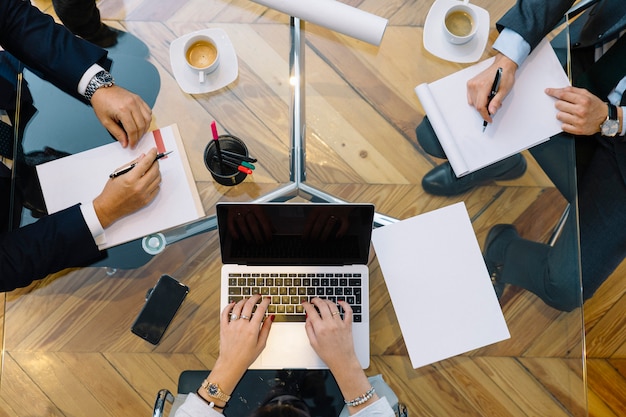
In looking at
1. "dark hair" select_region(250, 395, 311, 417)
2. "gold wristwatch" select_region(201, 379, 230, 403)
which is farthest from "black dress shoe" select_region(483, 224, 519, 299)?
"gold wristwatch" select_region(201, 379, 230, 403)

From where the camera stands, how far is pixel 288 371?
115 centimetres

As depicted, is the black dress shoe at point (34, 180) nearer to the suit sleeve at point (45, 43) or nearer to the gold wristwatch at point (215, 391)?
the suit sleeve at point (45, 43)

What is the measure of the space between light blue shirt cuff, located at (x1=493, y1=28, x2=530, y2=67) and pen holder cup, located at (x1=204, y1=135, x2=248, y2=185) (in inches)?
26.5

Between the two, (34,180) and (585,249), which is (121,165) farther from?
(585,249)

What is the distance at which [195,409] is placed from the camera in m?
1.04

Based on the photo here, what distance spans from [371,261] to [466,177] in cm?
32

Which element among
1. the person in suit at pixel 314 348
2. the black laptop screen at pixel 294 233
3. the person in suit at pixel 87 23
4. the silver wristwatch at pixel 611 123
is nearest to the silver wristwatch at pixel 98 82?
the person in suit at pixel 87 23

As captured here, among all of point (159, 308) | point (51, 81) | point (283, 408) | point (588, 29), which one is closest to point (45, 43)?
point (51, 81)

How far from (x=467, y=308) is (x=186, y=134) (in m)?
0.79

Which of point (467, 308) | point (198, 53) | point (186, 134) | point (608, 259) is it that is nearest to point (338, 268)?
point (467, 308)

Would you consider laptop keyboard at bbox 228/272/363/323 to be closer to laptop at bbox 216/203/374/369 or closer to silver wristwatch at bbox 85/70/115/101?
laptop at bbox 216/203/374/369

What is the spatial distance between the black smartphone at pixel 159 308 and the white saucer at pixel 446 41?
86 centimetres

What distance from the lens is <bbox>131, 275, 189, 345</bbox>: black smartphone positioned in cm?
116

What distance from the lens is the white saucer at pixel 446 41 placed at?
1.25 metres
